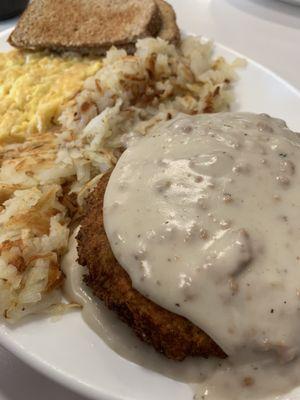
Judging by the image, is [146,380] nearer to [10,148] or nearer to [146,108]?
[10,148]

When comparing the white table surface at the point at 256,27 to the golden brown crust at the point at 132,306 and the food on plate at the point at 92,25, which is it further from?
the golden brown crust at the point at 132,306

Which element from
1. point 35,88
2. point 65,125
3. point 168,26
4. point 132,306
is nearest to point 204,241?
point 132,306

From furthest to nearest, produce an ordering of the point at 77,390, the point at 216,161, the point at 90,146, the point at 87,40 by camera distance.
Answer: the point at 87,40 → the point at 90,146 → the point at 216,161 → the point at 77,390

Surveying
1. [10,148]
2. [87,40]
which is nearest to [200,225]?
[10,148]

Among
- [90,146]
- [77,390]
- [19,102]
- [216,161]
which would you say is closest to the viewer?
[77,390]

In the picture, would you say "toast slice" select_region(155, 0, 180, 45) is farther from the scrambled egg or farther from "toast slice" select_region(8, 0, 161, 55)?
the scrambled egg

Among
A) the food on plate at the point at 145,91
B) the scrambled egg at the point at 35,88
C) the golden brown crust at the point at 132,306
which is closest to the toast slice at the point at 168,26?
the food on plate at the point at 145,91

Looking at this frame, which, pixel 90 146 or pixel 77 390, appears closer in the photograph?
pixel 77 390

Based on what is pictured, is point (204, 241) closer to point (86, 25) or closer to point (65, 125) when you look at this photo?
point (65, 125)

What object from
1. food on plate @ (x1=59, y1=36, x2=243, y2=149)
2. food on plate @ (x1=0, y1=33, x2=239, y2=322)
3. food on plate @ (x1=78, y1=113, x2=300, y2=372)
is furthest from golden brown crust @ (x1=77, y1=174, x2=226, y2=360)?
food on plate @ (x1=59, y1=36, x2=243, y2=149)
